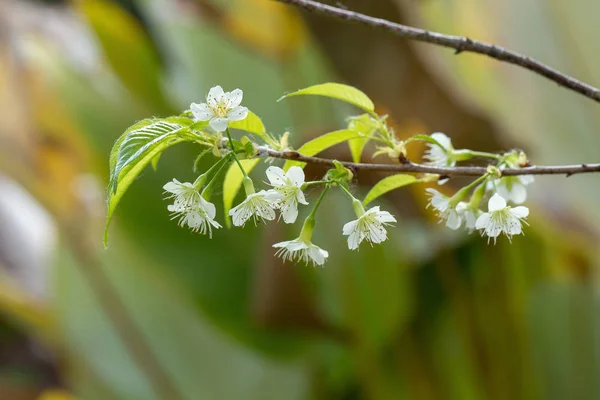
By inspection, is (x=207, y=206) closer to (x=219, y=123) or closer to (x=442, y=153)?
(x=219, y=123)

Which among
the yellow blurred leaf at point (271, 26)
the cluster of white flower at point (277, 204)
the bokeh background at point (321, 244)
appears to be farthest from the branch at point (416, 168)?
the yellow blurred leaf at point (271, 26)

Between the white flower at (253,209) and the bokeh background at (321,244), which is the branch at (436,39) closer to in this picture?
the white flower at (253,209)

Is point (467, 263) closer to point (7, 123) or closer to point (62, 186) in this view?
point (62, 186)

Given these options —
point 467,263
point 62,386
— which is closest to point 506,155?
point 467,263

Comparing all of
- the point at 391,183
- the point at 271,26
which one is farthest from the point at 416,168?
the point at 271,26

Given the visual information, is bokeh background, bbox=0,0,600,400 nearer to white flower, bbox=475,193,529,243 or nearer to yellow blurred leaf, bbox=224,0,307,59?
yellow blurred leaf, bbox=224,0,307,59

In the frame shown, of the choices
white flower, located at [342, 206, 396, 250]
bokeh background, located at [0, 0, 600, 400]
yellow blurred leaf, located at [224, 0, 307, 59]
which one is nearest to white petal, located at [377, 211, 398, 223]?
white flower, located at [342, 206, 396, 250]

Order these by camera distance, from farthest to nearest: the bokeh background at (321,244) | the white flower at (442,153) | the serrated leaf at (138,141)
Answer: the bokeh background at (321,244), the white flower at (442,153), the serrated leaf at (138,141)
